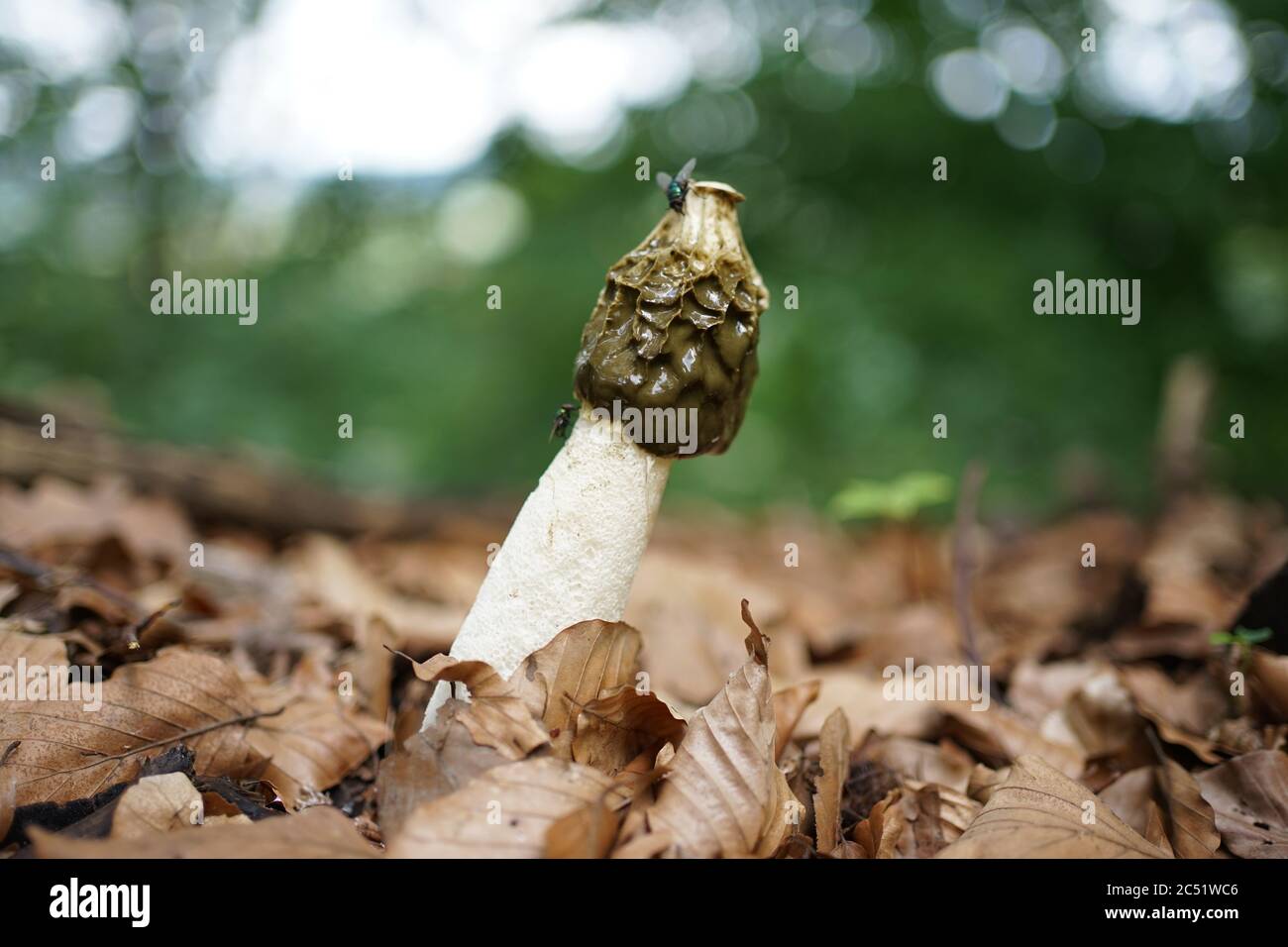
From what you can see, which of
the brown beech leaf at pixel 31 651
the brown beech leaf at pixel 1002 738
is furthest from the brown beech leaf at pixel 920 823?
the brown beech leaf at pixel 31 651

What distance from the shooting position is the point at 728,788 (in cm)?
176

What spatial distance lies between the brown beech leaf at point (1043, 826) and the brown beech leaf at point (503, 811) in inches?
29.9

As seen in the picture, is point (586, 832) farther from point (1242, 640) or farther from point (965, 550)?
point (965, 550)

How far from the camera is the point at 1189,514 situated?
17.3ft

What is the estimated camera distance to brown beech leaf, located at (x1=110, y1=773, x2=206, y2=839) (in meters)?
1.68

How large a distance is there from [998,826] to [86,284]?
29.0 ft

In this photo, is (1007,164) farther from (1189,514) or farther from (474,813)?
(474,813)

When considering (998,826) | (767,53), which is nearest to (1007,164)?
(767,53)

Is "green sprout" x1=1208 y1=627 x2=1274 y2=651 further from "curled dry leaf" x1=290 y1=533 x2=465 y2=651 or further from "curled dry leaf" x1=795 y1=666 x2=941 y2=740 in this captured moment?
"curled dry leaf" x1=290 y1=533 x2=465 y2=651

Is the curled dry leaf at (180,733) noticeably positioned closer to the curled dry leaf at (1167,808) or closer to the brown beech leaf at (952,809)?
the brown beech leaf at (952,809)

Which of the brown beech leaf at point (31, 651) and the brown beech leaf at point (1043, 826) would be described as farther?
the brown beech leaf at point (31, 651)

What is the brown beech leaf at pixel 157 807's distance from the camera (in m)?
1.68

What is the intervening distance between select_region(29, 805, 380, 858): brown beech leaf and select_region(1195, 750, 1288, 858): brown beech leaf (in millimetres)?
1962

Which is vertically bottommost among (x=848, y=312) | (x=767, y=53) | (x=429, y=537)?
(x=429, y=537)
